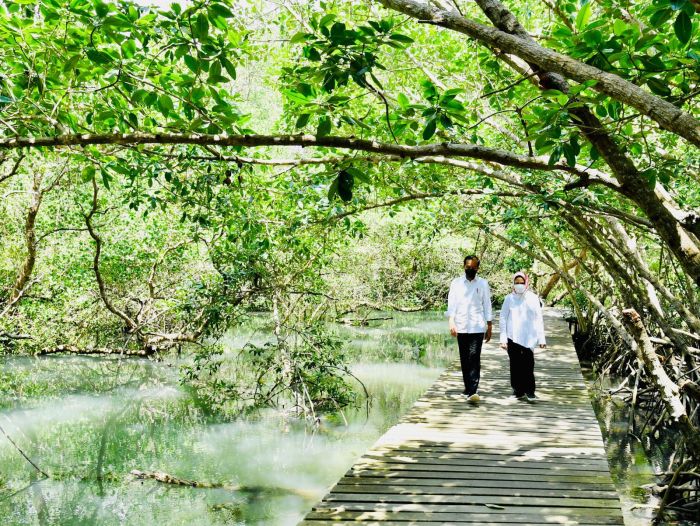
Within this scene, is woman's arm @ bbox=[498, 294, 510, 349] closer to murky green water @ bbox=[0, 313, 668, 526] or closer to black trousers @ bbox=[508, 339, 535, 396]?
black trousers @ bbox=[508, 339, 535, 396]

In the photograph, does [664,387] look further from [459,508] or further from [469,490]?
[459,508]

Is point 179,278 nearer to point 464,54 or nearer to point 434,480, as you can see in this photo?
point 464,54

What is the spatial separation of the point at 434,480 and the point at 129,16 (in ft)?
10.2

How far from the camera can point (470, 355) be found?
237 inches

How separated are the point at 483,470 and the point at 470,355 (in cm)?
177

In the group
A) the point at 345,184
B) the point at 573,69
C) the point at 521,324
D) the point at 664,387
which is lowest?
the point at 664,387

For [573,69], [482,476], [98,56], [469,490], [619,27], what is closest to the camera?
[573,69]

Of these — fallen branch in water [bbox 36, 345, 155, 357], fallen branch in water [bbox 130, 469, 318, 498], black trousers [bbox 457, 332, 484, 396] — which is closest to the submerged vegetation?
fallen branch in water [bbox 36, 345, 155, 357]

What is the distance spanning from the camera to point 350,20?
689cm

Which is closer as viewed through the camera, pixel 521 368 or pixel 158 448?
pixel 521 368

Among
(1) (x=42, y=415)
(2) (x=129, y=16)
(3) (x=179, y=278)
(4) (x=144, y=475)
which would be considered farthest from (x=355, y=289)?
(2) (x=129, y=16)

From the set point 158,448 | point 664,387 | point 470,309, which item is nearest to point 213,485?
point 158,448

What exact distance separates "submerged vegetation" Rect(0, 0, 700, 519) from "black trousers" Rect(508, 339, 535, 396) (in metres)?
0.98

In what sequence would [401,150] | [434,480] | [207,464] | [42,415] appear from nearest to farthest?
[401,150] < [434,480] < [207,464] < [42,415]
